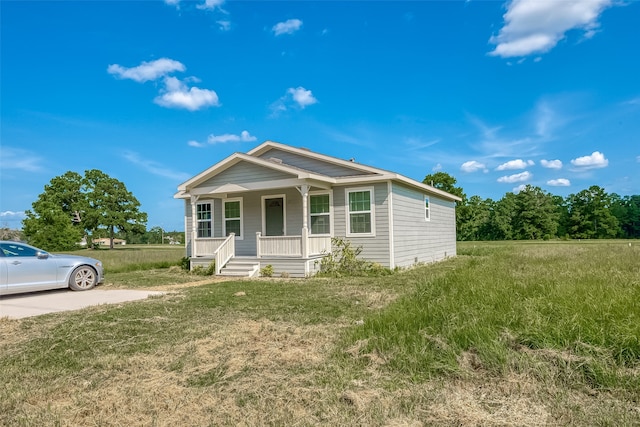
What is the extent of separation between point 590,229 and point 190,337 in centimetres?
6126

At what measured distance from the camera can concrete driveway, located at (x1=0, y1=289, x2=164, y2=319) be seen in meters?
6.96

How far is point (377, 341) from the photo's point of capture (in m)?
4.16

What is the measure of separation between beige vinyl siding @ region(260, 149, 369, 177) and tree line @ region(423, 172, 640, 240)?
3928cm

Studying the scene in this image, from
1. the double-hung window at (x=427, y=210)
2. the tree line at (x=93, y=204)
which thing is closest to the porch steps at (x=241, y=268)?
the double-hung window at (x=427, y=210)

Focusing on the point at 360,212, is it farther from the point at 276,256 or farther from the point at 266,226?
the point at 266,226

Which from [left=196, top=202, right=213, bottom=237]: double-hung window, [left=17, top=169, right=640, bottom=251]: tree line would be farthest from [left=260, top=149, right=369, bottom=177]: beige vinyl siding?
[left=17, top=169, right=640, bottom=251]: tree line

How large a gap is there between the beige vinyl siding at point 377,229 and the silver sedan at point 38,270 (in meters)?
7.45

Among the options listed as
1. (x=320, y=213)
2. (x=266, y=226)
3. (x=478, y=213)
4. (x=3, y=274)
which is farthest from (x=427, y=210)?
(x=478, y=213)

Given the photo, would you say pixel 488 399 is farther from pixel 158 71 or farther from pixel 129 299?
pixel 158 71

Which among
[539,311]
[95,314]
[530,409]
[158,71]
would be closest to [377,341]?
[530,409]

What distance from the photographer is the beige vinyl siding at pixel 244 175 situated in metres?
12.8

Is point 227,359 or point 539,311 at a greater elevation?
point 539,311

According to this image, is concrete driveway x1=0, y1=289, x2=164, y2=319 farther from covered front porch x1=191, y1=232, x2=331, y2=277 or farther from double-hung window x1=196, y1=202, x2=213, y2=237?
double-hung window x1=196, y1=202, x2=213, y2=237

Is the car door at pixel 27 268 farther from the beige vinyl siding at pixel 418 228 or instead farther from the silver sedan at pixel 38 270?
the beige vinyl siding at pixel 418 228
